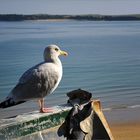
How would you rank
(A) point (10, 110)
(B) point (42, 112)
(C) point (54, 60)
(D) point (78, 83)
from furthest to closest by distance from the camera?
(D) point (78, 83), (A) point (10, 110), (C) point (54, 60), (B) point (42, 112)

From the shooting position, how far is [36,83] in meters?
8.67

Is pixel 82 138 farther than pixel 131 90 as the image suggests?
No

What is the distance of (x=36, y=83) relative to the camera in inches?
341

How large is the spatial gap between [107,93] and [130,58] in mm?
12897

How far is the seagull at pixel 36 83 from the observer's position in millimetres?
8494

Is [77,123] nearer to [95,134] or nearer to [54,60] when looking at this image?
[95,134]

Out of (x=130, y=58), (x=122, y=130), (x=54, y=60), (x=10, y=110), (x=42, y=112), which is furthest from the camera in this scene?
(x=130, y=58)

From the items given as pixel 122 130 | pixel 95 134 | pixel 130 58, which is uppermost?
pixel 95 134

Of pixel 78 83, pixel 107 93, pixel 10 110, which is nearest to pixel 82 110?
pixel 10 110

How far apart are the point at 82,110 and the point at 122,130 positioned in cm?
495

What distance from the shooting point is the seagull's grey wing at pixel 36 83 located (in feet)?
28.0

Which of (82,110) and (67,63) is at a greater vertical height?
(82,110)

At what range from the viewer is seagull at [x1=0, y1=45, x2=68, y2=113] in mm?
8494

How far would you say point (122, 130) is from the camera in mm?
12617
